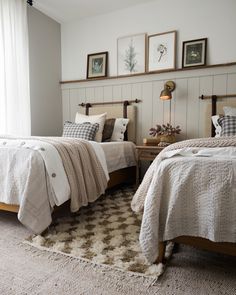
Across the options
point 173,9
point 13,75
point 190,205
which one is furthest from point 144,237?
point 173,9

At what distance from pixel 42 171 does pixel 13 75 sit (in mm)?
1911

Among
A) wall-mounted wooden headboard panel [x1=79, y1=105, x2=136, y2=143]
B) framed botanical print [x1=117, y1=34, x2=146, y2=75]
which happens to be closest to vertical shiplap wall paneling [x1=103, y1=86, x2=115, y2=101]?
wall-mounted wooden headboard panel [x1=79, y1=105, x2=136, y2=143]

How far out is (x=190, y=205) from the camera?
1262mm

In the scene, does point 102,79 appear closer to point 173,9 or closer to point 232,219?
point 173,9

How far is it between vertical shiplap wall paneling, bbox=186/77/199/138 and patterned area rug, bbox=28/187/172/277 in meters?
1.45

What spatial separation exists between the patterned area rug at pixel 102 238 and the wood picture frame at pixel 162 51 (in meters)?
1.98

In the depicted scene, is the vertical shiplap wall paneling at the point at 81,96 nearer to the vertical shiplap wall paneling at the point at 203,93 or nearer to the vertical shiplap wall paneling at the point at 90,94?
the vertical shiplap wall paneling at the point at 90,94

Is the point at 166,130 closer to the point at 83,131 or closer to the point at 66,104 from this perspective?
the point at 83,131

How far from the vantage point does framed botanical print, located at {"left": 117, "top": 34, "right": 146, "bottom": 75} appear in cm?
346

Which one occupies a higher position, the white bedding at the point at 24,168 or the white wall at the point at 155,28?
the white wall at the point at 155,28

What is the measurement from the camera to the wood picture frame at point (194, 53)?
311cm

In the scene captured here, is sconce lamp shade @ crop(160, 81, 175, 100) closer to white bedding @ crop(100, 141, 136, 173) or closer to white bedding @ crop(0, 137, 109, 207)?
white bedding @ crop(100, 141, 136, 173)

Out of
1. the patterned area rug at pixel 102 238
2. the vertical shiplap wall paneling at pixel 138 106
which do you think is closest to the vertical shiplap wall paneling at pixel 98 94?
the vertical shiplap wall paneling at pixel 138 106

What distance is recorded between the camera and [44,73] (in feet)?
12.4
